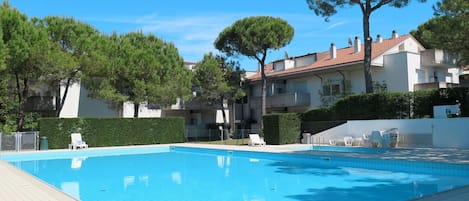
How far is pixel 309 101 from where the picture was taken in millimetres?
33969

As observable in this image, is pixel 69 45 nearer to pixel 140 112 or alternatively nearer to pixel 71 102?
pixel 71 102

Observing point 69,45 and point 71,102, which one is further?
point 71,102

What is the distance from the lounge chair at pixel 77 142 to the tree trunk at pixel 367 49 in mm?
16832

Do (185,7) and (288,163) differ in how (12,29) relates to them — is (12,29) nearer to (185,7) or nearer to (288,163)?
(185,7)

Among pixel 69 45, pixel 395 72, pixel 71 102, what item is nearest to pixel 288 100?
pixel 395 72

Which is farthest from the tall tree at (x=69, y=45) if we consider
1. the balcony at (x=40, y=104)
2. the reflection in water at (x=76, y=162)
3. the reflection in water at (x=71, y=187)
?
the reflection in water at (x=71, y=187)

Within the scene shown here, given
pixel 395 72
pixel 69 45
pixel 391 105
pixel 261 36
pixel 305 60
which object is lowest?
pixel 391 105

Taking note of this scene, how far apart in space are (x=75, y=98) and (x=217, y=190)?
26.2 m

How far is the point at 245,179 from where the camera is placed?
531 inches

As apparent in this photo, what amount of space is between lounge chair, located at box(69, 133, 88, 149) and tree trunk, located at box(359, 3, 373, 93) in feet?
55.2

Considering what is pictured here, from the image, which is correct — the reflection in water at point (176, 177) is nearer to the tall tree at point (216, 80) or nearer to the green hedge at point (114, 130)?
the green hedge at point (114, 130)

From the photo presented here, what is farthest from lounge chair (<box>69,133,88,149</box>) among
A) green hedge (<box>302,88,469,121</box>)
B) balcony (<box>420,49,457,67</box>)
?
balcony (<box>420,49,457,67</box>)

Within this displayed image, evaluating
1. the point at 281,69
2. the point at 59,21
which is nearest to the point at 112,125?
the point at 59,21

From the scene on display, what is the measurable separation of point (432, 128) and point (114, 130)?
60.9ft
